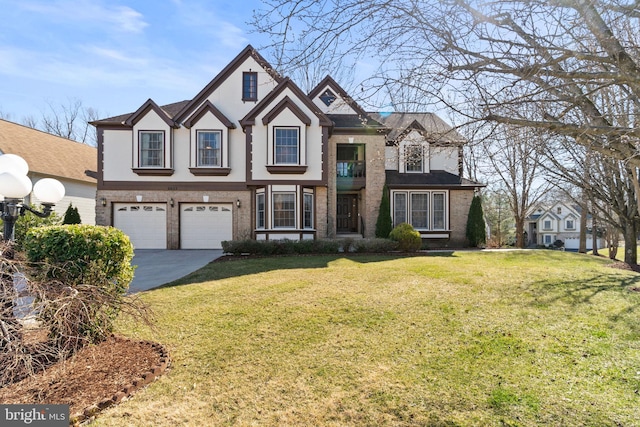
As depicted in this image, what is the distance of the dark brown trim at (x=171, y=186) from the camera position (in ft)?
54.3

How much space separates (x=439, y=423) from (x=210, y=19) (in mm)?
5161

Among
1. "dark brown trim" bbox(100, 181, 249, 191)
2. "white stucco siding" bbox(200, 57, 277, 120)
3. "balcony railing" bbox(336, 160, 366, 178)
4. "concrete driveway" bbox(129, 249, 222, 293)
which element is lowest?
"concrete driveway" bbox(129, 249, 222, 293)

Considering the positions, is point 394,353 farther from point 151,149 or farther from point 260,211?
point 151,149

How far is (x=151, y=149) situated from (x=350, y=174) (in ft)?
33.5

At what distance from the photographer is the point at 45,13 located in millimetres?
7758

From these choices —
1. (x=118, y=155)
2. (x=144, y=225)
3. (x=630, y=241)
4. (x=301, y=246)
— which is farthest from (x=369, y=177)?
(x=118, y=155)

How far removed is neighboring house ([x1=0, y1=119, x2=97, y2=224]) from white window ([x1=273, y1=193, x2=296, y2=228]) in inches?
467

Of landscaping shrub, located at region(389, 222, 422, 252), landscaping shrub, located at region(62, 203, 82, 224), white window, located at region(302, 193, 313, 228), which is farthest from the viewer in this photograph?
white window, located at region(302, 193, 313, 228)

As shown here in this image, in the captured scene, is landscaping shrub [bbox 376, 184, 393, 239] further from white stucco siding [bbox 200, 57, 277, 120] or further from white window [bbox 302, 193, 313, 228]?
white stucco siding [bbox 200, 57, 277, 120]

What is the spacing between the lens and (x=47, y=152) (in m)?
19.3

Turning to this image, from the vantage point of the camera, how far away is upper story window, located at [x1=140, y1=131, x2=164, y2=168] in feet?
54.1

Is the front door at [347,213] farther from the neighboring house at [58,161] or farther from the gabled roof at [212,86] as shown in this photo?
the neighboring house at [58,161]

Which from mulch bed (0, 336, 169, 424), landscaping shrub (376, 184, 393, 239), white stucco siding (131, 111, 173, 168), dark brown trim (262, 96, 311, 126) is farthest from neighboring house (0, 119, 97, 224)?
landscaping shrub (376, 184, 393, 239)

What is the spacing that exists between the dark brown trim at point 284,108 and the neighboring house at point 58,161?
1210cm
